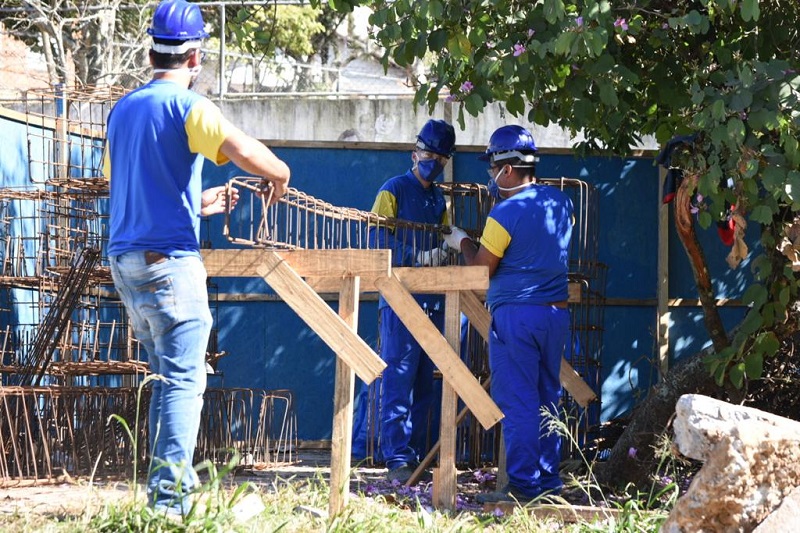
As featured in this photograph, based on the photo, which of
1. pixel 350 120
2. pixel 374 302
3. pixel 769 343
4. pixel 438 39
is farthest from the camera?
pixel 350 120

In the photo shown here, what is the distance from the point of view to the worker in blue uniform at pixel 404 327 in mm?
6902

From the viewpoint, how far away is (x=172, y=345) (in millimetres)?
4266

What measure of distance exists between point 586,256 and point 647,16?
223 cm

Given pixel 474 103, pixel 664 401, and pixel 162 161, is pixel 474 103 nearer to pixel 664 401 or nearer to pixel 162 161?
pixel 162 161

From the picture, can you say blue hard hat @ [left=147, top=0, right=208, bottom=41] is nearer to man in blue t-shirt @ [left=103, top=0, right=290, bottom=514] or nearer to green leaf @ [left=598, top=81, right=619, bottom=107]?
man in blue t-shirt @ [left=103, top=0, right=290, bottom=514]

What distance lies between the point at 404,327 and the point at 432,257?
1.90ft

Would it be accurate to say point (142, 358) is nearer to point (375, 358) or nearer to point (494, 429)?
point (494, 429)

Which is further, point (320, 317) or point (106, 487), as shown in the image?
point (106, 487)

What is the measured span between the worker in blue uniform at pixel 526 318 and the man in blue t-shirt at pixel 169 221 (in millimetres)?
2000

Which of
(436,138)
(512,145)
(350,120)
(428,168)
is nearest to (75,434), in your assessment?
(428,168)

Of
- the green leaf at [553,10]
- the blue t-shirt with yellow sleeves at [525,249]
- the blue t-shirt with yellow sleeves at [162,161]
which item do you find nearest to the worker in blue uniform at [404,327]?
the blue t-shirt with yellow sleeves at [525,249]

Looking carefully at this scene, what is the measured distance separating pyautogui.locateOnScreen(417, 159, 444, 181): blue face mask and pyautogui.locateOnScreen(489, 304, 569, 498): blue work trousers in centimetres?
135

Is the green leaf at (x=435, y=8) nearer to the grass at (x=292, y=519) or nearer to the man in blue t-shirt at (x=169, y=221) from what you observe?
the man in blue t-shirt at (x=169, y=221)

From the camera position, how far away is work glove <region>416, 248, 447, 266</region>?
6617mm
